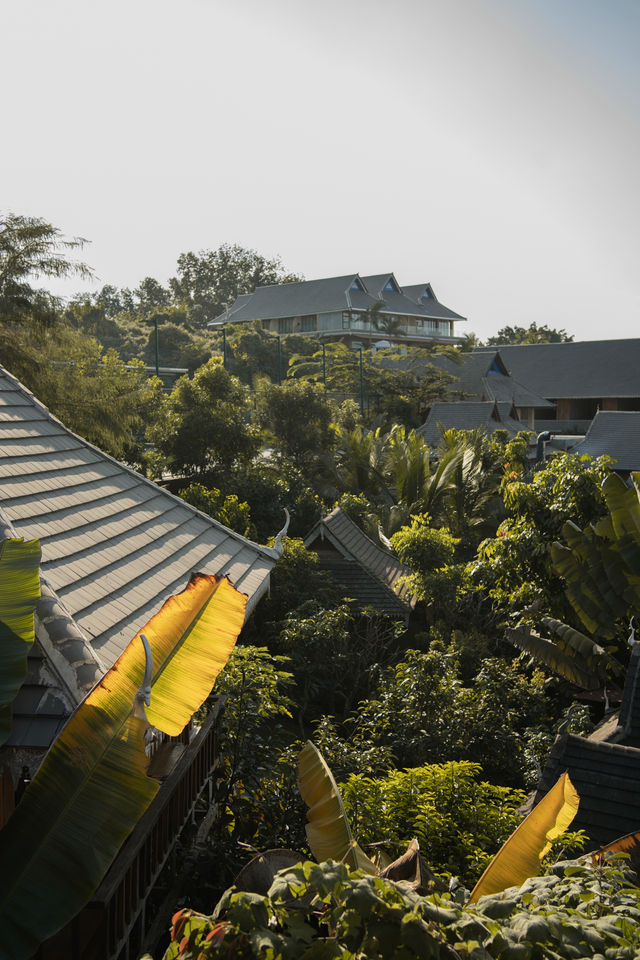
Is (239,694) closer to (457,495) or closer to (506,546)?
(506,546)

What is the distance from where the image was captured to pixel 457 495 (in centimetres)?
2088

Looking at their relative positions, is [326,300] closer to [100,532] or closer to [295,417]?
[295,417]

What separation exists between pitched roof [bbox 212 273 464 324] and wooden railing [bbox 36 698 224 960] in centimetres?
5343

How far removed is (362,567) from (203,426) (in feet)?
17.9

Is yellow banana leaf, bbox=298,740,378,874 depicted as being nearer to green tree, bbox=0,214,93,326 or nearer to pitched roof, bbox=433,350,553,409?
green tree, bbox=0,214,93,326

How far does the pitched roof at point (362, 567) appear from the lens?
46.6 feet

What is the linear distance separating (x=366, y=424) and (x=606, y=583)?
19.8 m

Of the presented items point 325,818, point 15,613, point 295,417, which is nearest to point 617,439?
point 295,417

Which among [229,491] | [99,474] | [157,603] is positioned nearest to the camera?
[157,603]

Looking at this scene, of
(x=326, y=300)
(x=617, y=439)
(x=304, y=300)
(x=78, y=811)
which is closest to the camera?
(x=78, y=811)

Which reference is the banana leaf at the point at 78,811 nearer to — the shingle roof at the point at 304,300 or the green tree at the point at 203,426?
the green tree at the point at 203,426

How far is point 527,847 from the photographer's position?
379 centimetres

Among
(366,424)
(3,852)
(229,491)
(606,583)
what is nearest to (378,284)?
(366,424)

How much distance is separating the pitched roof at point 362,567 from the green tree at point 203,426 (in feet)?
10.4
